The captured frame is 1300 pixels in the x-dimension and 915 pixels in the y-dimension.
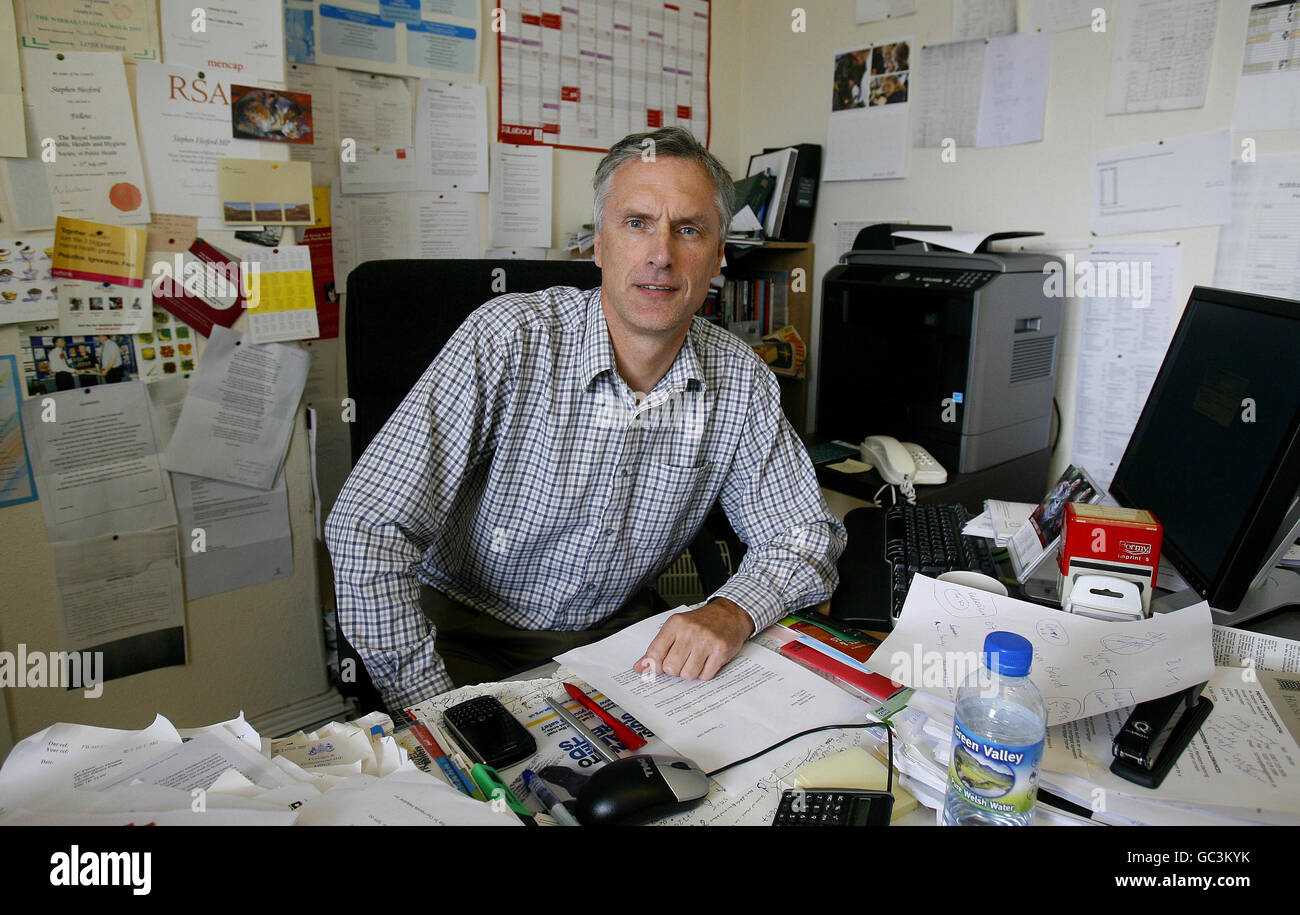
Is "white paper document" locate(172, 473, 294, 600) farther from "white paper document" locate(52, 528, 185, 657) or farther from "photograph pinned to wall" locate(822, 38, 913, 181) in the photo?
"photograph pinned to wall" locate(822, 38, 913, 181)

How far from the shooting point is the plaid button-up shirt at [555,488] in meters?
1.16

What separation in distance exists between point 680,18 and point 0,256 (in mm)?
2039

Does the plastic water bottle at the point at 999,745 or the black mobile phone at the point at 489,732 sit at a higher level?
the plastic water bottle at the point at 999,745

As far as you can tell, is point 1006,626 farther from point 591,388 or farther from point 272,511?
point 272,511

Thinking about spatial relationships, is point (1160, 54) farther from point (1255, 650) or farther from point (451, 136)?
point (451, 136)

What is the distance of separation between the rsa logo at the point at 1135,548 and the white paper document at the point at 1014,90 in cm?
145

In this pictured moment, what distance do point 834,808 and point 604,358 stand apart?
793 millimetres

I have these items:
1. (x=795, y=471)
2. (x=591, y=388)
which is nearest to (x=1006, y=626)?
(x=795, y=471)

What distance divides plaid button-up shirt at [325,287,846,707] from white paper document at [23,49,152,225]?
0.79 meters

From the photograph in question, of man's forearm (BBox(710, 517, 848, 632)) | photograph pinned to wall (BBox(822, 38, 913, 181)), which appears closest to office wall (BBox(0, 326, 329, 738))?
man's forearm (BBox(710, 517, 848, 632))

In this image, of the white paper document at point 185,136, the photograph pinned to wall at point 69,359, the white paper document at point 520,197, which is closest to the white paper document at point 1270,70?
the white paper document at point 520,197

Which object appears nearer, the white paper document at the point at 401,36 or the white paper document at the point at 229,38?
the white paper document at the point at 229,38

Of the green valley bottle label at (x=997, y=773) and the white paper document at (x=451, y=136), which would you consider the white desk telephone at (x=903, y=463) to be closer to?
the green valley bottle label at (x=997, y=773)

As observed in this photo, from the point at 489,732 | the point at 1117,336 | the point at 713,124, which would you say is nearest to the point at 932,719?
the point at 489,732
